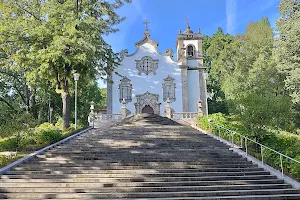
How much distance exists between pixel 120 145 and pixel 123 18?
10758 mm

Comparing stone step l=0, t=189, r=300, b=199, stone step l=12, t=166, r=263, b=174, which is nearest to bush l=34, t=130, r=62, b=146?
stone step l=12, t=166, r=263, b=174

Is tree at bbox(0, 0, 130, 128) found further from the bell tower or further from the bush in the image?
the bell tower

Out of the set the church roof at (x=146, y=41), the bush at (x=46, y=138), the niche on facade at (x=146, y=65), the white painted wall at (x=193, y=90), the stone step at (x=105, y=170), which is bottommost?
the stone step at (x=105, y=170)

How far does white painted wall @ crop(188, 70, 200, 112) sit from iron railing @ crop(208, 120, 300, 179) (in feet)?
38.3

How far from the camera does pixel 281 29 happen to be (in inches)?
888

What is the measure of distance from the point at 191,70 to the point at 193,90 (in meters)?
2.21

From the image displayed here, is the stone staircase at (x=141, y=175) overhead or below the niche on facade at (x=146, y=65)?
below

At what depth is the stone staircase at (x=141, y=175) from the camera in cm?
762

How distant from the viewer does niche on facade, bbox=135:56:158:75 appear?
29886mm

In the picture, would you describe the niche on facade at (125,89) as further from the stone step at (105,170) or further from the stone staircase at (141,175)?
the stone step at (105,170)

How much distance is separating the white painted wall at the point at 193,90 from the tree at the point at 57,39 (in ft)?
38.7

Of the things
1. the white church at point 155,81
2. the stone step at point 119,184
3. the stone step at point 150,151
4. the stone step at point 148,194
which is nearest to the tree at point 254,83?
the stone step at point 150,151

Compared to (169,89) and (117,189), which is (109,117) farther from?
(117,189)

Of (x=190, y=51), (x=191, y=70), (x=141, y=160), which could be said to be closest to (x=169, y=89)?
(x=191, y=70)
